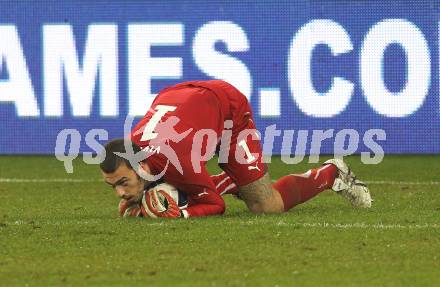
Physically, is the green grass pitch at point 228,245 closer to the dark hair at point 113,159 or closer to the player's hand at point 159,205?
the player's hand at point 159,205

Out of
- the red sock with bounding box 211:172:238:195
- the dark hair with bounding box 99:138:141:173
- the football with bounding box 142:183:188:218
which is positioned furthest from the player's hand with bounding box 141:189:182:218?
the red sock with bounding box 211:172:238:195

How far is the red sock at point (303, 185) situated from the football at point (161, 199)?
84 cm

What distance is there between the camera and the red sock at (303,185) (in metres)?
9.59

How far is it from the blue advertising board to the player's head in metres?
6.59

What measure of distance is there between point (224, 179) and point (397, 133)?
5.61 meters

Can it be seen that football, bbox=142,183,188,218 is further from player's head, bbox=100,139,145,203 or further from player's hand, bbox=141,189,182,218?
player's head, bbox=100,139,145,203

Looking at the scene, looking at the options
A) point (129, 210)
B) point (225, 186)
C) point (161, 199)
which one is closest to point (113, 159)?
point (161, 199)

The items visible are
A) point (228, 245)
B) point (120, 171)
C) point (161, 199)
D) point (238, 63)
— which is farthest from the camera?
point (238, 63)

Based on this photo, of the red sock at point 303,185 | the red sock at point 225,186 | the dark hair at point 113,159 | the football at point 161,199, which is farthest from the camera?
the red sock at point 225,186

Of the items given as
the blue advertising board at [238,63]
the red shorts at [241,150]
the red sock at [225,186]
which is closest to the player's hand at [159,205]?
the red shorts at [241,150]

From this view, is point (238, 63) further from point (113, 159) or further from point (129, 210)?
point (113, 159)

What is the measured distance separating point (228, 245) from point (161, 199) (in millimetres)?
Result: 1244

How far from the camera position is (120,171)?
870 cm

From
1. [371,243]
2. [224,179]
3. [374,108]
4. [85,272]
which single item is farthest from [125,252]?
[374,108]
